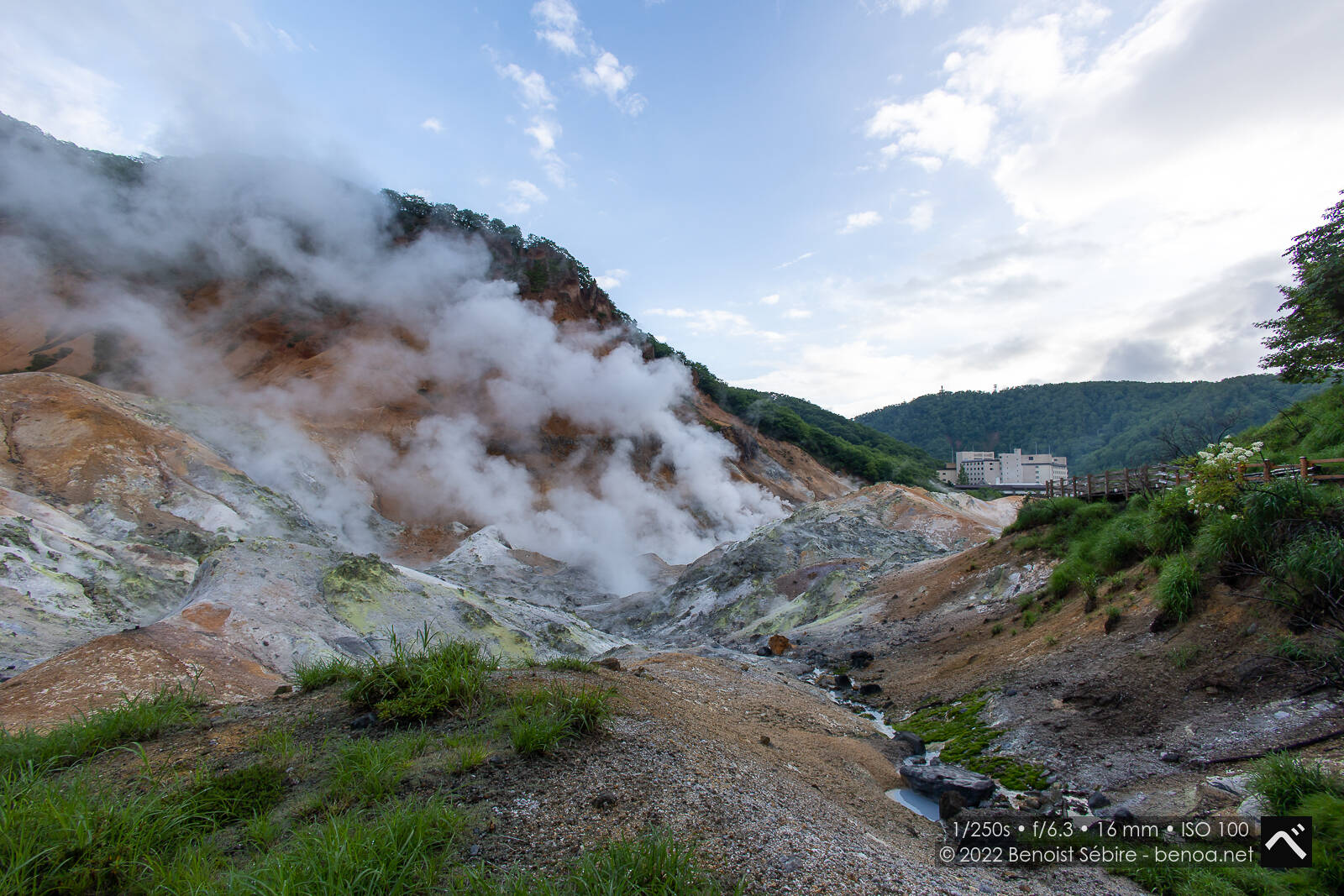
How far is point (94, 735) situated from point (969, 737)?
388 inches

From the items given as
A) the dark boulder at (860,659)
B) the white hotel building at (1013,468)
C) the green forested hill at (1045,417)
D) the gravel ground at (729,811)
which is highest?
the green forested hill at (1045,417)

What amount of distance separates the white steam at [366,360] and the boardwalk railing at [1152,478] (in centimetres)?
1963

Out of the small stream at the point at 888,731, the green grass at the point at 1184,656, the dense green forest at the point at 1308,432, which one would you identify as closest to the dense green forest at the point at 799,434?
the dense green forest at the point at 1308,432

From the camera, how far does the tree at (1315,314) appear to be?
14.6m

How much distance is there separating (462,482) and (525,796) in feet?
113

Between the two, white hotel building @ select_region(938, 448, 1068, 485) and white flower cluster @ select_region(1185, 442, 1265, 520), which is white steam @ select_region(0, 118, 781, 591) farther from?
white hotel building @ select_region(938, 448, 1068, 485)

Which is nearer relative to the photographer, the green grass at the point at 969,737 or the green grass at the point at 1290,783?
the green grass at the point at 1290,783

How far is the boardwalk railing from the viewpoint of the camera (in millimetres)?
9750

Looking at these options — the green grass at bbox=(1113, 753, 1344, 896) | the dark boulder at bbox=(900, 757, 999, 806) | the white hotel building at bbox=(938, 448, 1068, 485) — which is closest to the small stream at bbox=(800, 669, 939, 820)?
the dark boulder at bbox=(900, 757, 999, 806)

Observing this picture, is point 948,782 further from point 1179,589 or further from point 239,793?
point 239,793

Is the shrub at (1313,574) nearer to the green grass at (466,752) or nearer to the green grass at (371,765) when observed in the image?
the green grass at (466,752)

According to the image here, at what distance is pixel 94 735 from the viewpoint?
14.6ft

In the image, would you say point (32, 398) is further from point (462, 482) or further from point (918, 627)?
point (918, 627)

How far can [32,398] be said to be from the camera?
814 inches
